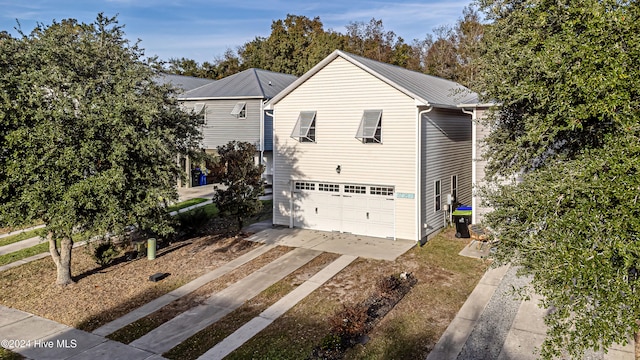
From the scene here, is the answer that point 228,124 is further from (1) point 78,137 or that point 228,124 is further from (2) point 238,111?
(1) point 78,137

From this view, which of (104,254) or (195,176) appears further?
(195,176)

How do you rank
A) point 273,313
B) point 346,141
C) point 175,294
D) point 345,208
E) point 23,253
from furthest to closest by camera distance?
point 345,208
point 346,141
point 23,253
point 175,294
point 273,313

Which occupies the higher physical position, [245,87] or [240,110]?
[245,87]

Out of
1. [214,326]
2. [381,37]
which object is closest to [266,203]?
[214,326]

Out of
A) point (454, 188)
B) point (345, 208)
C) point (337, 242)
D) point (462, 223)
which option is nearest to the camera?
point (337, 242)

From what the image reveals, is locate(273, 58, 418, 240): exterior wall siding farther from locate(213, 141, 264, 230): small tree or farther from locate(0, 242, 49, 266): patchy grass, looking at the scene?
locate(0, 242, 49, 266): patchy grass

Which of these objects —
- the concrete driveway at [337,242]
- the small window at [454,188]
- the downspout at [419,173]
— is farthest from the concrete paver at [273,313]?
the small window at [454,188]

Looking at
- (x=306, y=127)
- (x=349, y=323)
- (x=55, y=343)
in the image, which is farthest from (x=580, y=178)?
(x=306, y=127)
